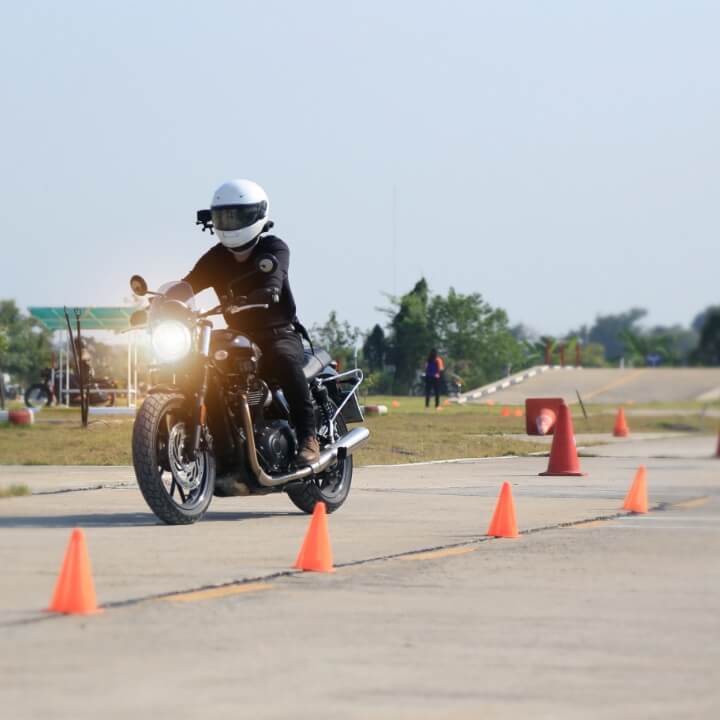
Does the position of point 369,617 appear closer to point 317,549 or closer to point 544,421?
point 317,549

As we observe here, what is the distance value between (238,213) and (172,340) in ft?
4.23

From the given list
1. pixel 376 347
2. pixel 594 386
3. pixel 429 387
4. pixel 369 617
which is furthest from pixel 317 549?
pixel 376 347

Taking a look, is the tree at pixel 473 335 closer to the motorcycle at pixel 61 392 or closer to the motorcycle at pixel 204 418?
the motorcycle at pixel 61 392

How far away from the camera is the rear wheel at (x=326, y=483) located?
47.5ft

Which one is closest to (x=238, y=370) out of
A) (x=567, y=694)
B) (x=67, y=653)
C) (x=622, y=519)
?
(x=622, y=519)

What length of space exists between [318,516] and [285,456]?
10.8 ft

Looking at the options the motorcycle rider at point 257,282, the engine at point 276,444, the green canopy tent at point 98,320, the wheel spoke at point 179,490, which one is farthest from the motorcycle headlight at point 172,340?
the green canopy tent at point 98,320

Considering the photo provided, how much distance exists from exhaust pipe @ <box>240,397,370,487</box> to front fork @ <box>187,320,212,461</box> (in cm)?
37

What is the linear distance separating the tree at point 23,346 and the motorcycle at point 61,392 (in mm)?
53420

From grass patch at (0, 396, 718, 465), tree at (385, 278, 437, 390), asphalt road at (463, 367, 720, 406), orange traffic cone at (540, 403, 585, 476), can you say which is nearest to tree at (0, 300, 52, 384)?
tree at (385, 278, 437, 390)

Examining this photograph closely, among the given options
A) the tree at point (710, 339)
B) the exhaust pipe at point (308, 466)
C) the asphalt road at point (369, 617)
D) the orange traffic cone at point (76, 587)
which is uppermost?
the tree at point (710, 339)

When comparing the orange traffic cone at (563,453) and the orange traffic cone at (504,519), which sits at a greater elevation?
the orange traffic cone at (563,453)

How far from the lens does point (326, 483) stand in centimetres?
1480

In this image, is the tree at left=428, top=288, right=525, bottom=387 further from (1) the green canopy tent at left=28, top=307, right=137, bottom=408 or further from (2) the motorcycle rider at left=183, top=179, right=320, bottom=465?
(2) the motorcycle rider at left=183, top=179, right=320, bottom=465
